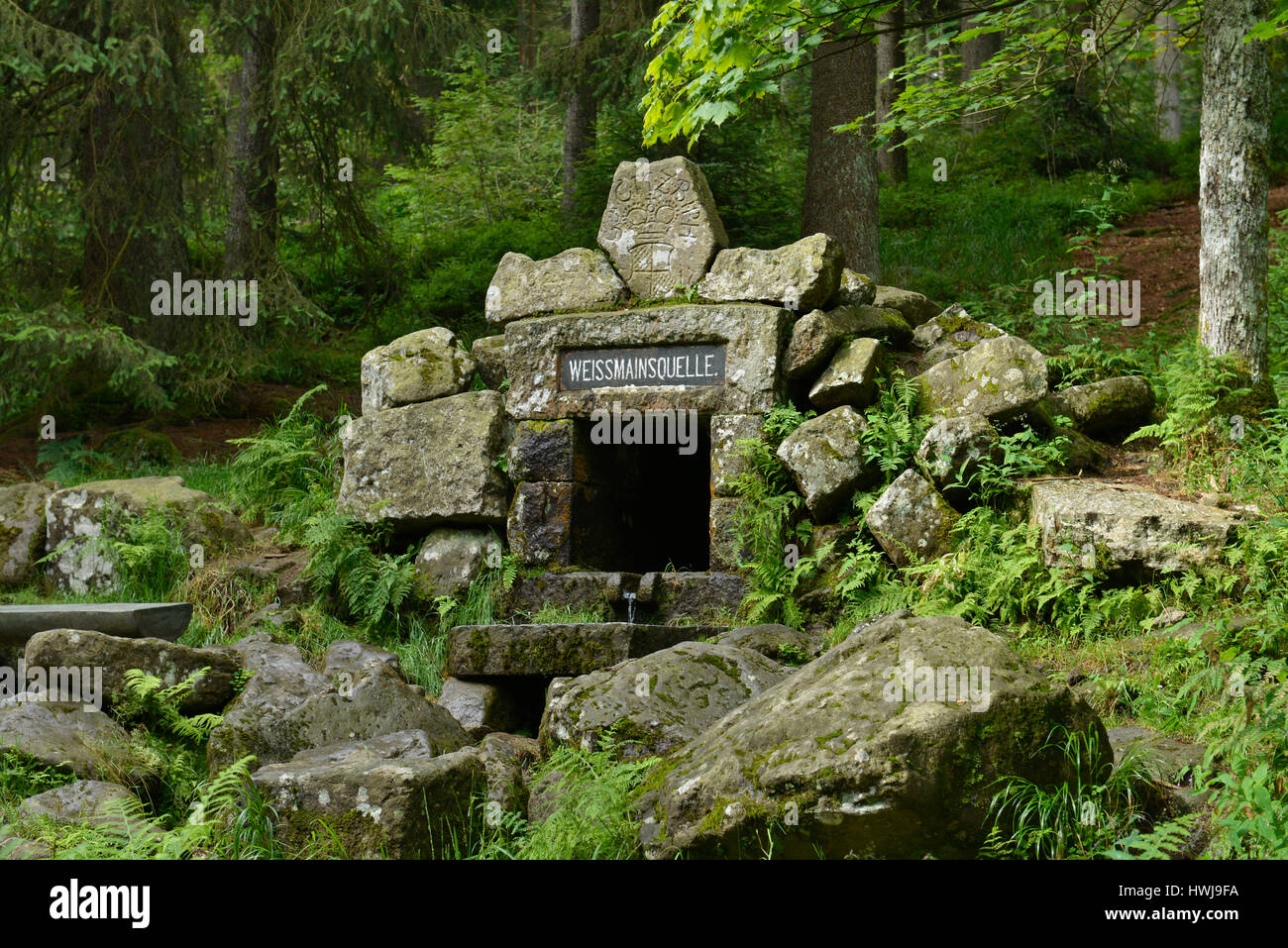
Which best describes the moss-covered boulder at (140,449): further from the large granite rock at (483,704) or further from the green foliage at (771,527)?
the green foliage at (771,527)

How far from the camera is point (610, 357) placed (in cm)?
842

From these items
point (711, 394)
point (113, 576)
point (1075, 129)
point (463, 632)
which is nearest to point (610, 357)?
point (711, 394)

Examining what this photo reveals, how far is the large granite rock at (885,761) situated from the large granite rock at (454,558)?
4.29 metres

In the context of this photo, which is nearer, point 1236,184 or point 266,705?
point 266,705

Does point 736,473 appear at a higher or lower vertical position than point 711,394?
lower

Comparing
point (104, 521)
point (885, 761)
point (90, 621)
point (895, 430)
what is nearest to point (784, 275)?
point (895, 430)

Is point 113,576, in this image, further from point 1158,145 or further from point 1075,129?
point 1158,145

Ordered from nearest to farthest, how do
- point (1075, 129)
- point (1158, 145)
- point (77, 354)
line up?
1. point (77, 354)
2. point (1075, 129)
3. point (1158, 145)

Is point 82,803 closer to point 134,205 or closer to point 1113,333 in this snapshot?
point 134,205

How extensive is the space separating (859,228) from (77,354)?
7.58 meters

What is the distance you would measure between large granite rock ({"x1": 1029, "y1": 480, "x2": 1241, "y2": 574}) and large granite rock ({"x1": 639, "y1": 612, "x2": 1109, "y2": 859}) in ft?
7.87

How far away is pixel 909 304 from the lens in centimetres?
934

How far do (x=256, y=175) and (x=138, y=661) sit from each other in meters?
8.23
